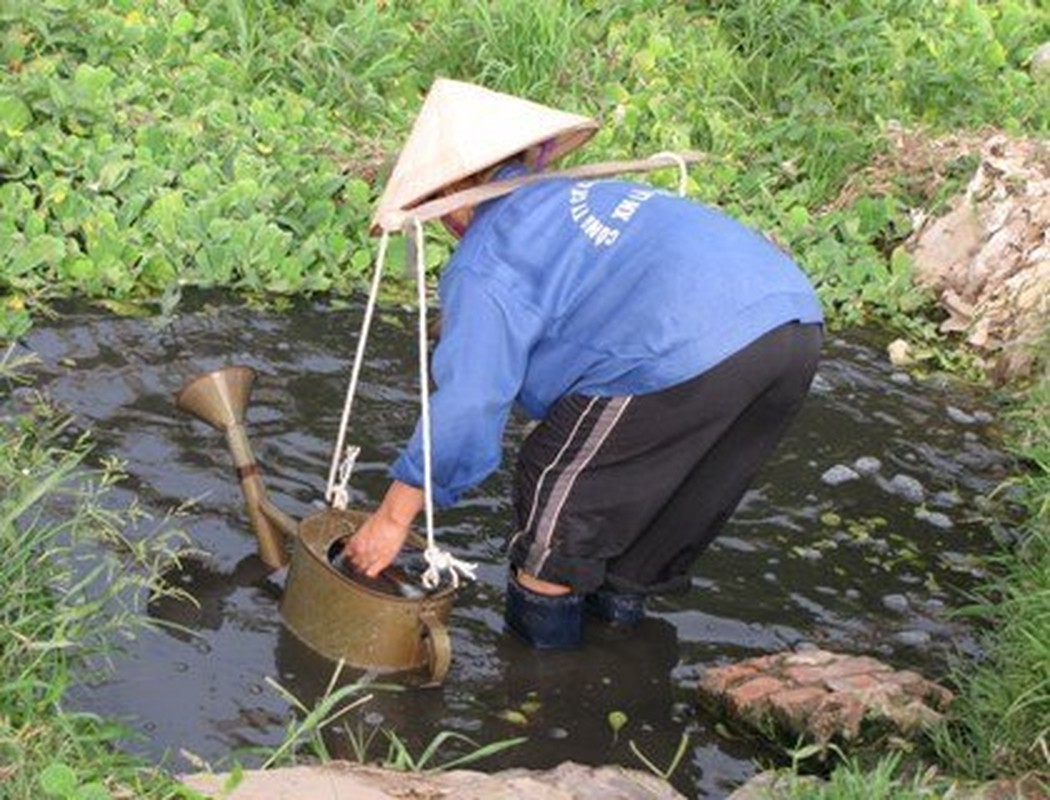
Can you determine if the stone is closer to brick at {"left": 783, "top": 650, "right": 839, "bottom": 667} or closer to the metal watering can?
brick at {"left": 783, "top": 650, "right": 839, "bottom": 667}

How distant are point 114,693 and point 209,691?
8.8 inches

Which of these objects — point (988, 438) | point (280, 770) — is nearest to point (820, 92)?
point (988, 438)

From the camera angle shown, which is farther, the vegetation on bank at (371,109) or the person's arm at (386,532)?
the vegetation on bank at (371,109)

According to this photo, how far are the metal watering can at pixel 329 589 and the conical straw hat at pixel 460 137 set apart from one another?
74 centimetres

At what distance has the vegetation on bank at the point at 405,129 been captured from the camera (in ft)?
17.1

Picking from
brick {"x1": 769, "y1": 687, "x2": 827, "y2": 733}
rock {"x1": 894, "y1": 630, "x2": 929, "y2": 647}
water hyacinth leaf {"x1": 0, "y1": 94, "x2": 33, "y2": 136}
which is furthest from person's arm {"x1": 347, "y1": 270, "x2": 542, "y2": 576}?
water hyacinth leaf {"x1": 0, "y1": 94, "x2": 33, "y2": 136}

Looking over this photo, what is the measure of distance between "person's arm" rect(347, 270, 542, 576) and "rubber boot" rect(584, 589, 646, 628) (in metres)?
0.67

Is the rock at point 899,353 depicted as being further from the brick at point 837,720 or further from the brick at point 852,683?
the brick at point 837,720

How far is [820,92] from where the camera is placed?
8.24m

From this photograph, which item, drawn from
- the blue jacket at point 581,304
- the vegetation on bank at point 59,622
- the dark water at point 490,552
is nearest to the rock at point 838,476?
the dark water at point 490,552

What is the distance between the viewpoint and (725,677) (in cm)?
468

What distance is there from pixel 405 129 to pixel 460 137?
3.01 metres

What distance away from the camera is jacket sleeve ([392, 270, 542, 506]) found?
4.32 meters

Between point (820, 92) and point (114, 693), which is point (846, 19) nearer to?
point (820, 92)
